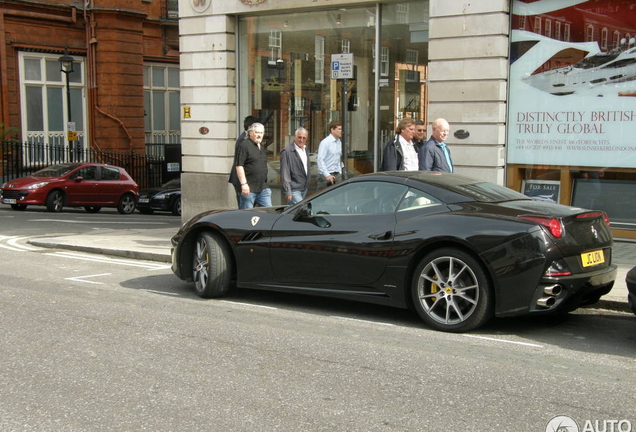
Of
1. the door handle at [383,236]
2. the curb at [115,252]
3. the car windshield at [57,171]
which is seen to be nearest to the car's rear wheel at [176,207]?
the car windshield at [57,171]

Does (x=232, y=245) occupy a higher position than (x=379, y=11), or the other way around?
(x=379, y=11)

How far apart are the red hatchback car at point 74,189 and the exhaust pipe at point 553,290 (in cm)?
1911

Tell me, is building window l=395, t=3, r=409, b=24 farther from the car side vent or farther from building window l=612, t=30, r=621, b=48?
the car side vent

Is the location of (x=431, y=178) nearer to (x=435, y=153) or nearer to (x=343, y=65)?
(x=435, y=153)

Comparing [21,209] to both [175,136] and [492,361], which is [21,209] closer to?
[175,136]

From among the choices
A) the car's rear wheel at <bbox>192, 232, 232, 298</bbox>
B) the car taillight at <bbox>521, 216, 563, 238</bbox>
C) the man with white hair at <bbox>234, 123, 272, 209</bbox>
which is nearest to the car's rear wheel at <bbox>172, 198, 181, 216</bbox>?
the man with white hair at <bbox>234, 123, 272, 209</bbox>

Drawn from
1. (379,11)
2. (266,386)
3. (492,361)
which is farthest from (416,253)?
(379,11)

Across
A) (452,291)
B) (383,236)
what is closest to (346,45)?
(383,236)

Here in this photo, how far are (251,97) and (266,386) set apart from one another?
1124 cm

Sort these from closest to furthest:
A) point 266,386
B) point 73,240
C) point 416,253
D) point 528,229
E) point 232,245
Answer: point 266,386 < point 528,229 < point 416,253 < point 232,245 < point 73,240

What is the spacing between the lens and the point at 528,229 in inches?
245

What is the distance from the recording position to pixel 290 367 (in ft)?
18.5

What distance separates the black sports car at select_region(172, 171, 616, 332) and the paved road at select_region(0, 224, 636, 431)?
297mm

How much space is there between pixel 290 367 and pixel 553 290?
2218 mm
